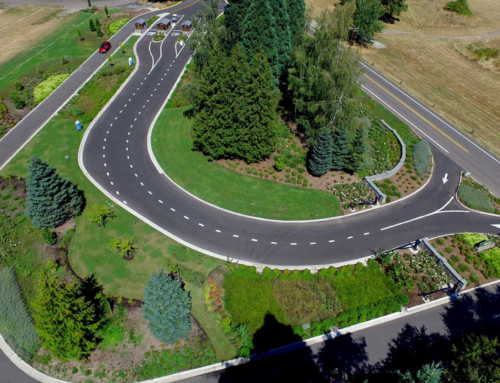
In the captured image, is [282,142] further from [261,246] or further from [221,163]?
[261,246]

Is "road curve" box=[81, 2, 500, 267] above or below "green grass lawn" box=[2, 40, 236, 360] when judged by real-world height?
above

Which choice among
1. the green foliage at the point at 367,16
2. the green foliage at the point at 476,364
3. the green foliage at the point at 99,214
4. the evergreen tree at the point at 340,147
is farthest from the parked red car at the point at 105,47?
the green foliage at the point at 476,364

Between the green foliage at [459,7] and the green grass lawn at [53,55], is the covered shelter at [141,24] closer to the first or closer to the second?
the green grass lawn at [53,55]

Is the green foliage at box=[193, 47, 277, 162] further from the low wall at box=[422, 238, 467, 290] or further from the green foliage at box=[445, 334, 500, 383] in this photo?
the green foliage at box=[445, 334, 500, 383]

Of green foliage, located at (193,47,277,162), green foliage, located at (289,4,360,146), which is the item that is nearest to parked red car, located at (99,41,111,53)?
green foliage, located at (193,47,277,162)

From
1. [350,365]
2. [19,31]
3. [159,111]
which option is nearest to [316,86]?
[159,111]

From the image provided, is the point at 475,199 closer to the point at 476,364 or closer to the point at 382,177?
the point at 382,177
